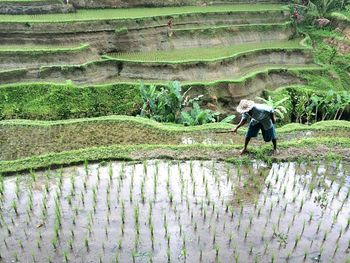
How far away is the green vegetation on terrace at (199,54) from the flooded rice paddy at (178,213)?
7.01m

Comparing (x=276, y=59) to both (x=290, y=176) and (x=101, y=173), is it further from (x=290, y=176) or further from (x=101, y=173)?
(x=101, y=173)

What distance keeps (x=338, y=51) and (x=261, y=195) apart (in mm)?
12069

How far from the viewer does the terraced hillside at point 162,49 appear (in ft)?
42.5

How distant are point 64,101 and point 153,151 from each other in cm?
432

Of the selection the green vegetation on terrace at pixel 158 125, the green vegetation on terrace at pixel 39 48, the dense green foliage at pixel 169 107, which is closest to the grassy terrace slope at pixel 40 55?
the green vegetation on terrace at pixel 39 48


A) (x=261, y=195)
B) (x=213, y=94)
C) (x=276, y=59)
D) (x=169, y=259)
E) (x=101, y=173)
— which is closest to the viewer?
(x=169, y=259)

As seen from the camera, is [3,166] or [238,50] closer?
[3,166]

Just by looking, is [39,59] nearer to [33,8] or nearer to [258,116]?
[33,8]

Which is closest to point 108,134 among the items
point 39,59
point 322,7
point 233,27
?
point 39,59

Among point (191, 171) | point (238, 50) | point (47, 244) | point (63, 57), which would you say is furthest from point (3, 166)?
point (238, 50)

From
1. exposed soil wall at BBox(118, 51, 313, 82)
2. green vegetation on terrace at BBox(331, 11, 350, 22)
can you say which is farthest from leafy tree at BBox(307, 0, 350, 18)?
exposed soil wall at BBox(118, 51, 313, 82)

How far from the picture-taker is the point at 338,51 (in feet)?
56.1

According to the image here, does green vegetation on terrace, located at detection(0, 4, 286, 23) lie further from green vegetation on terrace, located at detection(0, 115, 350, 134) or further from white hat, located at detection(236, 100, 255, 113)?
white hat, located at detection(236, 100, 255, 113)

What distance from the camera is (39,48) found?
13.8 m
